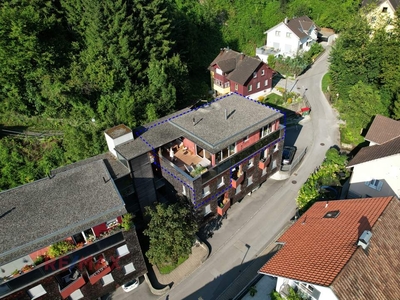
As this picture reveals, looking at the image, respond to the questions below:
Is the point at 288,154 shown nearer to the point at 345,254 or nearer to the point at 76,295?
the point at 345,254

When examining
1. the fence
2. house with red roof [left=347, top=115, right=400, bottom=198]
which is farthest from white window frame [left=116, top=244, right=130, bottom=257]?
house with red roof [left=347, top=115, right=400, bottom=198]

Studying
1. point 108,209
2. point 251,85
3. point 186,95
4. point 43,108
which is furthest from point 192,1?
point 108,209

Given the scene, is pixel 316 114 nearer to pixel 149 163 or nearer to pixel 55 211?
pixel 149 163

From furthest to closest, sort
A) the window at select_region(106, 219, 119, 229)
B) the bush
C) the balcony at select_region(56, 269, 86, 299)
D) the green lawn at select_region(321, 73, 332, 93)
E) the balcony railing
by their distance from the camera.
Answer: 1. the green lawn at select_region(321, 73, 332, 93)
2. the window at select_region(106, 219, 119, 229)
3. the balcony at select_region(56, 269, 86, 299)
4. the bush
5. the balcony railing

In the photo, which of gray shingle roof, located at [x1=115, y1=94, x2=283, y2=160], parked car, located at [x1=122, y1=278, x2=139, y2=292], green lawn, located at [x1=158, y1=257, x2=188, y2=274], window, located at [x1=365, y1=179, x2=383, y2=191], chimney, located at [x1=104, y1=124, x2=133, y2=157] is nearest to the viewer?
parked car, located at [x1=122, y1=278, x2=139, y2=292]

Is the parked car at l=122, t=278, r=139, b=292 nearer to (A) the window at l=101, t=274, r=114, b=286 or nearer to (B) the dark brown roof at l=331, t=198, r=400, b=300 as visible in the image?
(A) the window at l=101, t=274, r=114, b=286

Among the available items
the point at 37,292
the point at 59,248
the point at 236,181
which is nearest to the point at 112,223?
the point at 59,248
